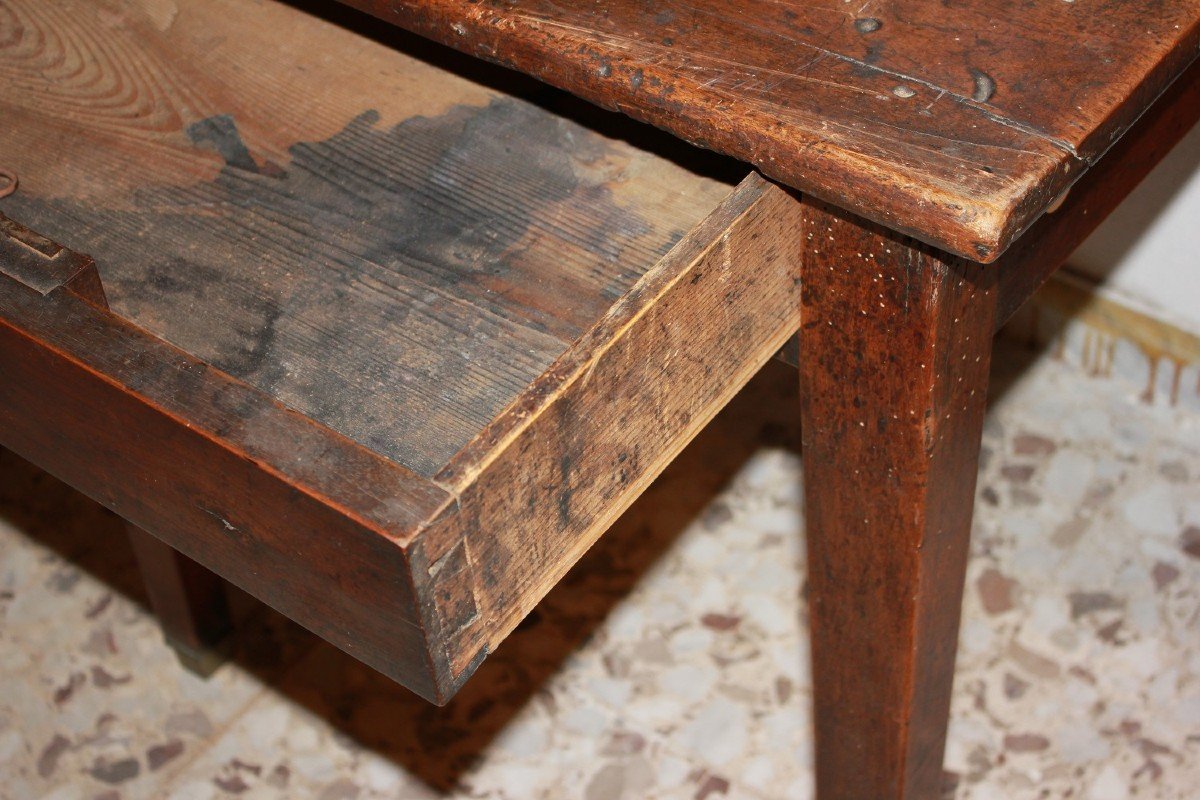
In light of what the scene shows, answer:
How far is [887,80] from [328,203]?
0.34m

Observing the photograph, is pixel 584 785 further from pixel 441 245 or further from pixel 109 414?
pixel 109 414

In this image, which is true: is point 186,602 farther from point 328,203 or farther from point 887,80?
point 887,80

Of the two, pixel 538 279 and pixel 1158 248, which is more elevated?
pixel 538 279

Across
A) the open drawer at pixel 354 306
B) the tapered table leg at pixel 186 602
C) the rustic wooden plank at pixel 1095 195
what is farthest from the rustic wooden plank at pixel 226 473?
the tapered table leg at pixel 186 602

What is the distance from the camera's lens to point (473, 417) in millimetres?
766

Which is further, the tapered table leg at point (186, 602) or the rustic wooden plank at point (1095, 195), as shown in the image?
the tapered table leg at point (186, 602)

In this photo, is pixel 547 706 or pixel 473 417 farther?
pixel 547 706

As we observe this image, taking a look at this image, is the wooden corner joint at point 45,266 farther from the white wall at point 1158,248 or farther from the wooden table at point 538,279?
the white wall at point 1158,248

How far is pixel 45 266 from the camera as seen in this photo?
0.75 meters

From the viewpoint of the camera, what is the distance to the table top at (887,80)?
2.27 feet

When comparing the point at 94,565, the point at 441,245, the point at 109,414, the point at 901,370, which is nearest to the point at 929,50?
the point at 901,370

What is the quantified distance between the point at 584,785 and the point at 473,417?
0.64m

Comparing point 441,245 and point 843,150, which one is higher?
point 843,150

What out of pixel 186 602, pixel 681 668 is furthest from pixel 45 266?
A: pixel 681 668
